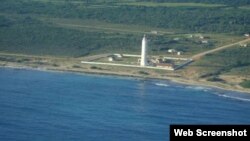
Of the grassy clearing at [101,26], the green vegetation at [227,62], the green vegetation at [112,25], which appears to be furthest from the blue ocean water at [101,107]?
the grassy clearing at [101,26]

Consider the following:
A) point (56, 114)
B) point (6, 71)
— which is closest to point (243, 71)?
point (6, 71)

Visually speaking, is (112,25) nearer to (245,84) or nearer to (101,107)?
(245,84)

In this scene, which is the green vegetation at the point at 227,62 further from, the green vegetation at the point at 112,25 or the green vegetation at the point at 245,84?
the green vegetation at the point at 245,84

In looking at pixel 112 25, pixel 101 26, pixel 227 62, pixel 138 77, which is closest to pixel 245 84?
pixel 138 77

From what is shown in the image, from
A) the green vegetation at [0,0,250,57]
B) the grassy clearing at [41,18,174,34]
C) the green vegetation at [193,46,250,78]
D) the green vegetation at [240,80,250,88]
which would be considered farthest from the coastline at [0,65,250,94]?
the grassy clearing at [41,18,174,34]

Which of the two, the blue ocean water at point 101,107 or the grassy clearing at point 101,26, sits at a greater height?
the grassy clearing at point 101,26

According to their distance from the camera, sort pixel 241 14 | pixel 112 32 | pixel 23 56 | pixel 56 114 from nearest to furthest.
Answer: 1. pixel 56 114
2. pixel 23 56
3. pixel 112 32
4. pixel 241 14

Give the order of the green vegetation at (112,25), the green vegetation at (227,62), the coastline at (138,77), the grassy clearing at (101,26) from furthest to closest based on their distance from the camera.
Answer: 1. the grassy clearing at (101,26)
2. the green vegetation at (112,25)
3. the green vegetation at (227,62)
4. the coastline at (138,77)

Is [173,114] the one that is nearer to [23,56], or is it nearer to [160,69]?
[160,69]

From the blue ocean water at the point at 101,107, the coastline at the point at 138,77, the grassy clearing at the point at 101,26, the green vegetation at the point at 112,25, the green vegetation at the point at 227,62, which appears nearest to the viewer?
the blue ocean water at the point at 101,107
